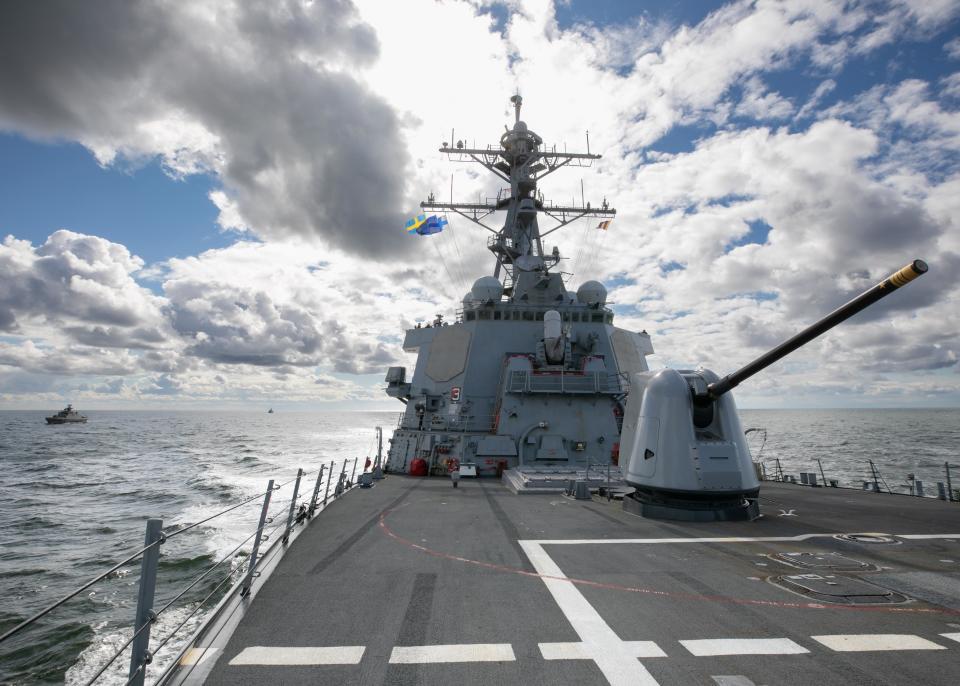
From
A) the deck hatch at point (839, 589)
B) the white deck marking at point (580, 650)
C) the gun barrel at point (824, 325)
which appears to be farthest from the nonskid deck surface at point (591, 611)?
the gun barrel at point (824, 325)

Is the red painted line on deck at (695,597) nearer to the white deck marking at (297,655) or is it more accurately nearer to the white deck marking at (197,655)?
the white deck marking at (297,655)

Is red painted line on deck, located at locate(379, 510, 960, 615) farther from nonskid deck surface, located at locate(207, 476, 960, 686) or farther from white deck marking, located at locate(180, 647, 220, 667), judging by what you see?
white deck marking, located at locate(180, 647, 220, 667)

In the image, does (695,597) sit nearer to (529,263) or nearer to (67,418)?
(529,263)

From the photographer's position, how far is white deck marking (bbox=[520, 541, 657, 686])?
2.93m

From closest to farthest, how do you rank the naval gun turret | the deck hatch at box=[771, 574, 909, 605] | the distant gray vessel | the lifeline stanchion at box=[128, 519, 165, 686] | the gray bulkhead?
1. the lifeline stanchion at box=[128, 519, 165, 686]
2. the deck hatch at box=[771, 574, 909, 605]
3. the naval gun turret
4. the gray bulkhead
5. the distant gray vessel

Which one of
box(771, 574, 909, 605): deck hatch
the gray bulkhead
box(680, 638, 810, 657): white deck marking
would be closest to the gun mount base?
box(771, 574, 909, 605): deck hatch

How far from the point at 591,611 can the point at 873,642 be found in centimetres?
183

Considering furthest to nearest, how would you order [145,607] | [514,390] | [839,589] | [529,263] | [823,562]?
1. [529,263]
2. [514,390]
3. [823,562]
4. [839,589]
5. [145,607]

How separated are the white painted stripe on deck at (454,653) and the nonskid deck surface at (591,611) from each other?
1cm

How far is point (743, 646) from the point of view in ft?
10.8

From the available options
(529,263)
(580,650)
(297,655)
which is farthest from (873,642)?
(529,263)

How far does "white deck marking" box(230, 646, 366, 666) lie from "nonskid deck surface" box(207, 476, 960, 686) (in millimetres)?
14

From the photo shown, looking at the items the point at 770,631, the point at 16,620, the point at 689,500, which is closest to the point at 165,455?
the point at 16,620

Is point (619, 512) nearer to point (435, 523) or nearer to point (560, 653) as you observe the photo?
point (435, 523)
